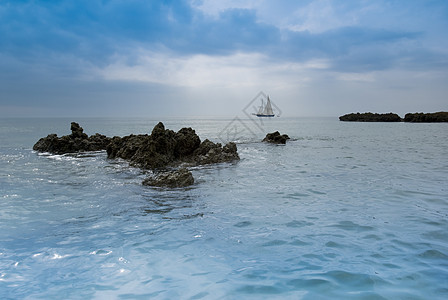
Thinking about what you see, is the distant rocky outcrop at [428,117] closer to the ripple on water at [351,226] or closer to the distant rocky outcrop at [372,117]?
the distant rocky outcrop at [372,117]

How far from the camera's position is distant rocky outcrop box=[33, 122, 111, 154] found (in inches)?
987

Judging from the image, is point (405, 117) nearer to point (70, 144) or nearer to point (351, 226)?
point (70, 144)

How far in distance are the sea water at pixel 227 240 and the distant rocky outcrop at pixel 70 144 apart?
12978 millimetres

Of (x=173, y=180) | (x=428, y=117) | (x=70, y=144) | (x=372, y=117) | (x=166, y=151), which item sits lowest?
Answer: (x=173, y=180)

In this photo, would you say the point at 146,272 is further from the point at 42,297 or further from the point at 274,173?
the point at 274,173

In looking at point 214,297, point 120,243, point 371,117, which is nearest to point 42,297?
point 120,243

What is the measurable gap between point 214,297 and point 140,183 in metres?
9.04

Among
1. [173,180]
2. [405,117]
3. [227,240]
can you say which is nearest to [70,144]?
[173,180]

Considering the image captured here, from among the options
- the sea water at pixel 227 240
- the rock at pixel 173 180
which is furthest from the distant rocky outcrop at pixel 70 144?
the rock at pixel 173 180

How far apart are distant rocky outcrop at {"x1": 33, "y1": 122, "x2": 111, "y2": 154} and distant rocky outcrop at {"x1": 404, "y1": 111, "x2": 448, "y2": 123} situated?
119m

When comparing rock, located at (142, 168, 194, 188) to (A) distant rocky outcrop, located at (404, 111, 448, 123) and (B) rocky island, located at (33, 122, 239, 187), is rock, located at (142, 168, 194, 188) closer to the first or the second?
(B) rocky island, located at (33, 122, 239, 187)

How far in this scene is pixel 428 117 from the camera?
10819cm

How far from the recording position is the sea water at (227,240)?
4684 millimetres

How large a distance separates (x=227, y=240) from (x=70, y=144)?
75.8ft
